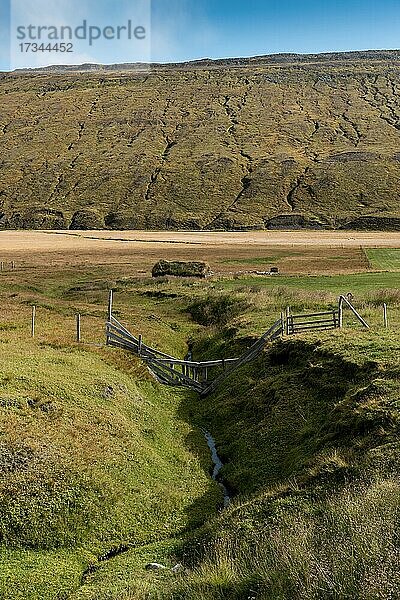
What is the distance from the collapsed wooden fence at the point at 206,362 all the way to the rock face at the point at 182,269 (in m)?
36.7

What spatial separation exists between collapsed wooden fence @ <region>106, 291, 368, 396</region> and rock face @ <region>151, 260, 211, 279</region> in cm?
3669

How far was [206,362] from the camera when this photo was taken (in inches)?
1346

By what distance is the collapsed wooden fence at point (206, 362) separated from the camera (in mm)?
34562

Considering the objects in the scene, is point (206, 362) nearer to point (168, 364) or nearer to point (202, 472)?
point (168, 364)

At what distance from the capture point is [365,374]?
1045 inches

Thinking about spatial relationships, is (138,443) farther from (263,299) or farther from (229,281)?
(229,281)

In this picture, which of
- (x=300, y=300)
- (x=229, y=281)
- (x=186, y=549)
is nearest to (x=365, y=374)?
(x=186, y=549)

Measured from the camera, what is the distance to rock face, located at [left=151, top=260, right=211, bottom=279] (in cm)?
7519

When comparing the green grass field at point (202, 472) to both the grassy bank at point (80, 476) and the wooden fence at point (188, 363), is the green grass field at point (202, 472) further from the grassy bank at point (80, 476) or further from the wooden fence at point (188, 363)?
the wooden fence at point (188, 363)

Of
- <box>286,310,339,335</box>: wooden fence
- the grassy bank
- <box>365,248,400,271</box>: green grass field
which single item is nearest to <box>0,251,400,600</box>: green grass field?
the grassy bank

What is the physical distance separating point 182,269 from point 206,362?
141ft

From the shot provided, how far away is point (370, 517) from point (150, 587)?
5.49 metres

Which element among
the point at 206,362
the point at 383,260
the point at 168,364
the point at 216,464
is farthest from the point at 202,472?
the point at 383,260

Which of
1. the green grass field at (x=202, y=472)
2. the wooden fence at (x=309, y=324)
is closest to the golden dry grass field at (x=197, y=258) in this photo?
the wooden fence at (x=309, y=324)
